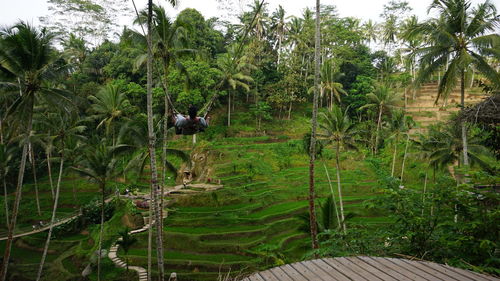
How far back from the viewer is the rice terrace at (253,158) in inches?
138

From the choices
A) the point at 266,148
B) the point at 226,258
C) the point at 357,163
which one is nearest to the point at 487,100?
the point at 226,258

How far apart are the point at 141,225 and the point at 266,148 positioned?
1243 cm

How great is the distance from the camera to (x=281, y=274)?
2.66 metres

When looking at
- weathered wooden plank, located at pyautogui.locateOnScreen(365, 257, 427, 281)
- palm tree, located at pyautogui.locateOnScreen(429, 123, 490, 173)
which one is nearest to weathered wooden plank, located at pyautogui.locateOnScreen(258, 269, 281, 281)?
weathered wooden plank, located at pyautogui.locateOnScreen(365, 257, 427, 281)

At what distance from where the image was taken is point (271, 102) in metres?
32.2

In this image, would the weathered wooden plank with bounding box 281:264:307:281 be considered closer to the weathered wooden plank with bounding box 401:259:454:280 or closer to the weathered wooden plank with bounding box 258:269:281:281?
the weathered wooden plank with bounding box 258:269:281:281

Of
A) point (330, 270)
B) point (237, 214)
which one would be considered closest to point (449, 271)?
point (330, 270)

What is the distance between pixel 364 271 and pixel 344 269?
0.58ft

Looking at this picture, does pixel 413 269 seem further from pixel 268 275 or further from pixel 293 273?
pixel 268 275

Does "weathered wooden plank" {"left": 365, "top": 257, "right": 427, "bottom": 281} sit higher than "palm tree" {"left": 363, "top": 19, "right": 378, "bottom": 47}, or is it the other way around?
"palm tree" {"left": 363, "top": 19, "right": 378, "bottom": 47}

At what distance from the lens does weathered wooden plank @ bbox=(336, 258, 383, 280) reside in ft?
8.18

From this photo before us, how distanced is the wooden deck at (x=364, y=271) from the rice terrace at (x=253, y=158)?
0.02 m

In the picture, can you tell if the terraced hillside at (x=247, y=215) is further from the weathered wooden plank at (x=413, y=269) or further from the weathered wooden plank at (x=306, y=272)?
the weathered wooden plank at (x=413, y=269)

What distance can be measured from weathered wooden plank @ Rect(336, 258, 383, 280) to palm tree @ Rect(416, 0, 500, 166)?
9846 millimetres
